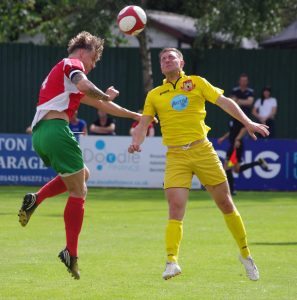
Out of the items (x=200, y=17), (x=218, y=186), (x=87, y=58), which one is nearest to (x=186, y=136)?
(x=218, y=186)

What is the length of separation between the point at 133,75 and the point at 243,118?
17560 mm

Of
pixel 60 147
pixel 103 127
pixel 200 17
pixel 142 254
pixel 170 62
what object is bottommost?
pixel 142 254

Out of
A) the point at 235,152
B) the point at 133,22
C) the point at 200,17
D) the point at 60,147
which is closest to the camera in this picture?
the point at 60,147

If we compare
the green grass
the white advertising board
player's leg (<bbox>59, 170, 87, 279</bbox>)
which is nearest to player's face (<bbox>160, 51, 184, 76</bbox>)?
player's leg (<bbox>59, 170, 87, 279</bbox>)

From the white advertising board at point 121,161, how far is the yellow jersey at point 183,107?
12574 mm

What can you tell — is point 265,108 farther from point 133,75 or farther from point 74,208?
point 74,208

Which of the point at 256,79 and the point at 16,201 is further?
the point at 256,79

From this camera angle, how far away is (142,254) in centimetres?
1246

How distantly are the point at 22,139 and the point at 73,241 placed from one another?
14127 mm

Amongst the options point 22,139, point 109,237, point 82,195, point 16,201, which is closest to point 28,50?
point 22,139

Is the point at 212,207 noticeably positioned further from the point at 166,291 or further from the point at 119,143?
the point at 166,291

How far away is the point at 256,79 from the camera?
2691 cm

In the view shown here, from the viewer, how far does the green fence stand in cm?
2683

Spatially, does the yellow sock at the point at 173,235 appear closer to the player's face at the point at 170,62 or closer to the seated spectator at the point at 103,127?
the player's face at the point at 170,62
